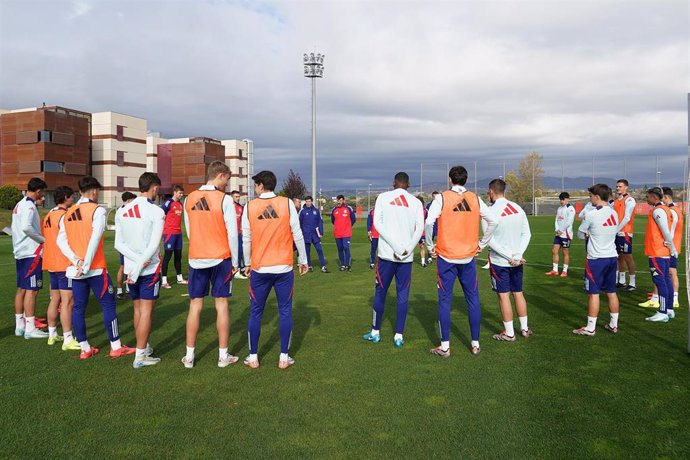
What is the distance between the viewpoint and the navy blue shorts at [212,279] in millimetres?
5117

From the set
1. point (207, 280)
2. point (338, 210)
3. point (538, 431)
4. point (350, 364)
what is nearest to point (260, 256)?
point (207, 280)

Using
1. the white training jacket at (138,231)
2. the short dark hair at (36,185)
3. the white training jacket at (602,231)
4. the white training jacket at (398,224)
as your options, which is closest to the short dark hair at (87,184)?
the white training jacket at (138,231)

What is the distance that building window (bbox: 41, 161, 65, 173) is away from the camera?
171ft

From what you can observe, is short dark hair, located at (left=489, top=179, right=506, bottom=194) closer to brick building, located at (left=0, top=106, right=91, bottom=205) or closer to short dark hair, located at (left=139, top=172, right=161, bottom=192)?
short dark hair, located at (left=139, top=172, right=161, bottom=192)

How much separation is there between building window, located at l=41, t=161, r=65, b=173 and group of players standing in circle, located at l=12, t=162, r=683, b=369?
178 ft

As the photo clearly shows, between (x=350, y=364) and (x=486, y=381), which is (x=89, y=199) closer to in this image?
(x=350, y=364)

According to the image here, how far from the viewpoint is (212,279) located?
17.0 feet

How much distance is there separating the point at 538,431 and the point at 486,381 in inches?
40.8

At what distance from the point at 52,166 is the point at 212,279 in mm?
57474

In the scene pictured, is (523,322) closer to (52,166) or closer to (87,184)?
(87,184)

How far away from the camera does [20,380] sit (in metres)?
4.84

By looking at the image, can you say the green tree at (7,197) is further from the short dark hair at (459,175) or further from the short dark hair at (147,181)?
the short dark hair at (459,175)

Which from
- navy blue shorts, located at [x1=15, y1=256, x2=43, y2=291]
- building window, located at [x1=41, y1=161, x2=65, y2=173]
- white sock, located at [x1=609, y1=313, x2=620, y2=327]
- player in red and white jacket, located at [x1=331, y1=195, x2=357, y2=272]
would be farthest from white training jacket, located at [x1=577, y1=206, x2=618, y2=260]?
building window, located at [x1=41, y1=161, x2=65, y2=173]

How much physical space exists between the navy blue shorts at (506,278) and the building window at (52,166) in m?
58.0
